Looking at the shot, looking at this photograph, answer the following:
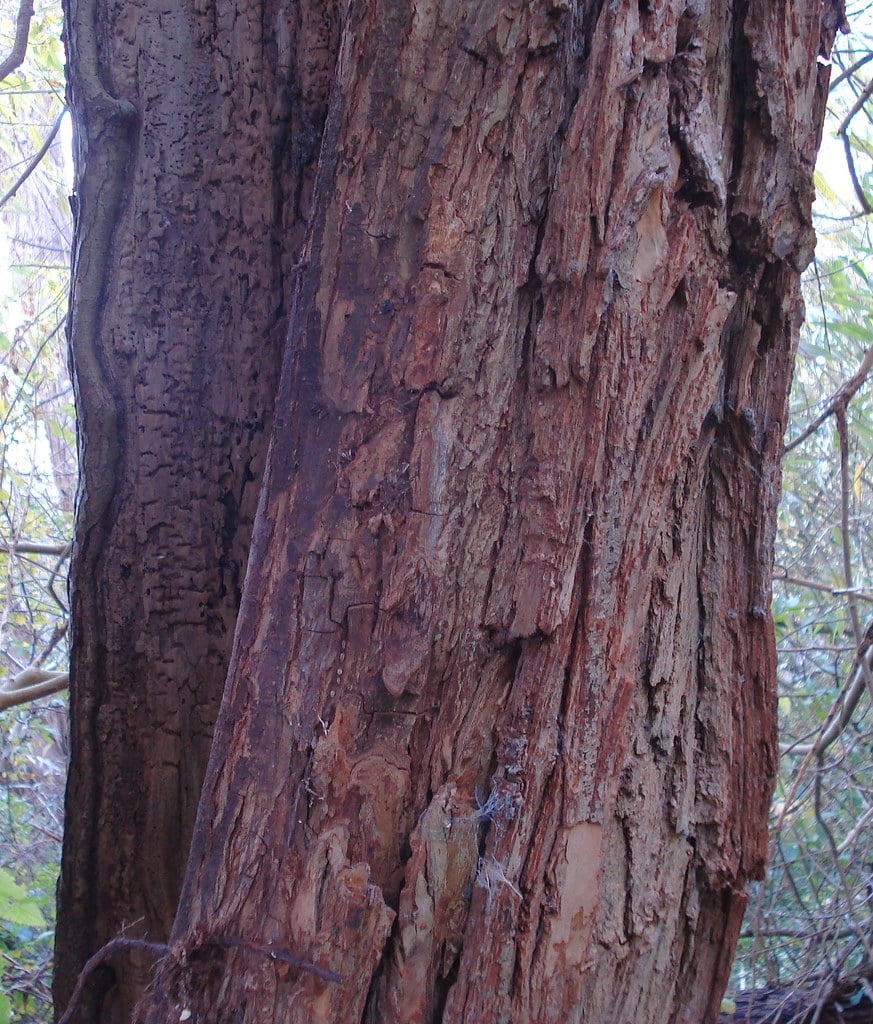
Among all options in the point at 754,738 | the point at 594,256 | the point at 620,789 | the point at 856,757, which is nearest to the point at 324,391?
the point at 594,256

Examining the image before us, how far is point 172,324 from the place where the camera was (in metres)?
1.16

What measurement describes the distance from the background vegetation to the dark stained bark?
0.69 meters

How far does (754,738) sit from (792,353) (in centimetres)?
51

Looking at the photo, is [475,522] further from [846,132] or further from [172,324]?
[846,132]

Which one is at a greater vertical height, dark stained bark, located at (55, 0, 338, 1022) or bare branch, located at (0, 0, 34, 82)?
bare branch, located at (0, 0, 34, 82)

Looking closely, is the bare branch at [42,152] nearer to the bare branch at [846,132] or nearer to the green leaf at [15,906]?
the green leaf at [15,906]

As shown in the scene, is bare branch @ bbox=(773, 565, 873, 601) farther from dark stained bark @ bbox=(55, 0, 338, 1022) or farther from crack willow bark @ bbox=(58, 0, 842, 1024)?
dark stained bark @ bbox=(55, 0, 338, 1022)

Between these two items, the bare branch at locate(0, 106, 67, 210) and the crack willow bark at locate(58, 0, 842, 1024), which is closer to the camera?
the crack willow bark at locate(58, 0, 842, 1024)

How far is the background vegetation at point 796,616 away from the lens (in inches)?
73.7

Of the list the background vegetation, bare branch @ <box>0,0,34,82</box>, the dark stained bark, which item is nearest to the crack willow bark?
the dark stained bark

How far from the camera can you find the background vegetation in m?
1.87

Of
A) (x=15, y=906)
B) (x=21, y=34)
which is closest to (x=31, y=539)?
(x=15, y=906)

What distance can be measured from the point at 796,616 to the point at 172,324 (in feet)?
8.48

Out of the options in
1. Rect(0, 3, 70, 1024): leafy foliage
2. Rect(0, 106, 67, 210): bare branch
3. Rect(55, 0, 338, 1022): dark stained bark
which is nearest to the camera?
Rect(55, 0, 338, 1022): dark stained bark
